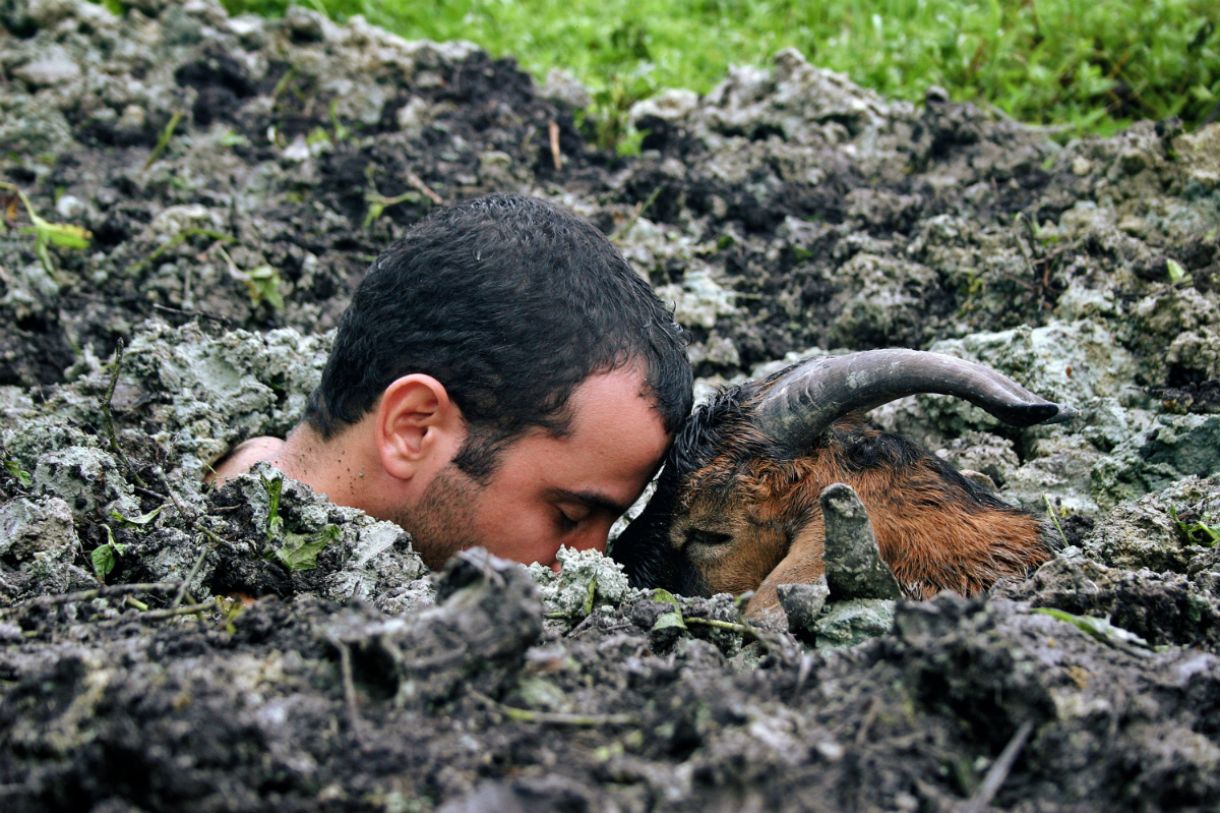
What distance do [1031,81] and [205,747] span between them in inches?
260

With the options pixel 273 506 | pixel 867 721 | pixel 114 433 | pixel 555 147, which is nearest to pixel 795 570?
pixel 867 721

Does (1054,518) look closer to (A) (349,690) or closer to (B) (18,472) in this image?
(A) (349,690)

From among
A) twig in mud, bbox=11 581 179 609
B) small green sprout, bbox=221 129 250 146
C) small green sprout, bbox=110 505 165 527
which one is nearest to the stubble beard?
small green sprout, bbox=110 505 165 527

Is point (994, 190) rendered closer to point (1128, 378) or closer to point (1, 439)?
point (1128, 378)

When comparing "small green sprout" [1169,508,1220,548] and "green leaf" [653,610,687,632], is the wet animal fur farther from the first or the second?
"green leaf" [653,610,687,632]

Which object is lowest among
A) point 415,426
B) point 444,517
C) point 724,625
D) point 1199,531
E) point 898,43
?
point 444,517

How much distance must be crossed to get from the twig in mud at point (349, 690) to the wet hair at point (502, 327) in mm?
1560

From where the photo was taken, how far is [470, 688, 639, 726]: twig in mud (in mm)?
2436

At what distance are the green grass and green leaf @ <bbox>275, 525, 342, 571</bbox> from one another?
13.6 feet

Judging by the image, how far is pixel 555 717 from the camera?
8.02ft

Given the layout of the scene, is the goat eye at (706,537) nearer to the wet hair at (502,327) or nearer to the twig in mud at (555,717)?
the wet hair at (502,327)

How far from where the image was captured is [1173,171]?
228 inches

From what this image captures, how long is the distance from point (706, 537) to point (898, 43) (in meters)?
4.81

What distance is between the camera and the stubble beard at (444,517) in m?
4.07
